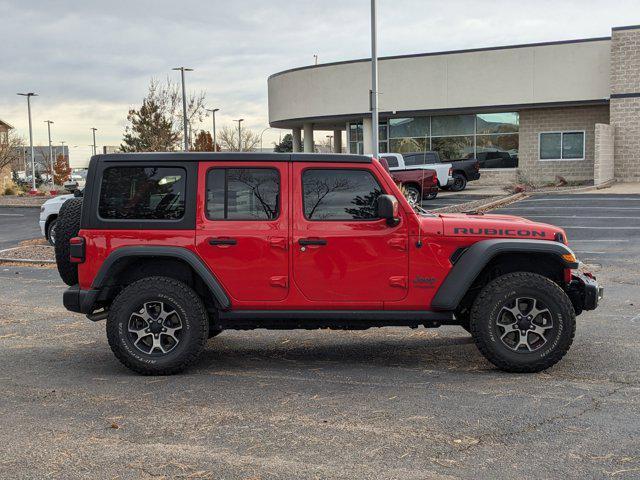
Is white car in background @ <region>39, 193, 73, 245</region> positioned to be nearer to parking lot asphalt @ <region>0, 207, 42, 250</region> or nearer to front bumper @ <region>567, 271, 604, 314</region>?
parking lot asphalt @ <region>0, 207, 42, 250</region>

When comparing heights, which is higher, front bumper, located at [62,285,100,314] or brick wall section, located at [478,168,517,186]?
brick wall section, located at [478,168,517,186]

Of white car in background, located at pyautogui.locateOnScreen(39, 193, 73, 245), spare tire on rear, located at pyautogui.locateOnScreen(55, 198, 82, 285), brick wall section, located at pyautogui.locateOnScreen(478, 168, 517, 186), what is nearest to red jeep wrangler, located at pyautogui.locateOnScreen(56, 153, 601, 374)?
spare tire on rear, located at pyautogui.locateOnScreen(55, 198, 82, 285)

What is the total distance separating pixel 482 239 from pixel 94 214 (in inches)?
131

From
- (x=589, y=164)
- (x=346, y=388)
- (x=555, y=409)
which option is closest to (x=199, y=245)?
(x=346, y=388)

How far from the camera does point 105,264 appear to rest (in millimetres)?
6430

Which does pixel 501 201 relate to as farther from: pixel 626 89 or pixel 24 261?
pixel 24 261

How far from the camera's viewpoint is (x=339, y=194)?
654 centimetres

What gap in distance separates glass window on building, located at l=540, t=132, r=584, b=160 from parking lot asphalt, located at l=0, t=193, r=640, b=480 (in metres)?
28.4

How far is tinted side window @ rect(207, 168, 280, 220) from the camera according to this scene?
21.4 feet

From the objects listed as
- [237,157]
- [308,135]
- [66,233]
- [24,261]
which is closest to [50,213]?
[24,261]

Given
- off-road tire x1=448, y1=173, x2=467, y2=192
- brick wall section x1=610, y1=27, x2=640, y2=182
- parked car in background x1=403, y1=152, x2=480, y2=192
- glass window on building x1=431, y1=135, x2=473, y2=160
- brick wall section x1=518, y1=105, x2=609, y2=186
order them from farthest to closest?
1. glass window on building x1=431, y1=135, x2=473, y2=160
2. brick wall section x1=518, y1=105, x2=609, y2=186
3. off-road tire x1=448, y1=173, x2=467, y2=192
4. parked car in background x1=403, y1=152, x2=480, y2=192
5. brick wall section x1=610, y1=27, x2=640, y2=182

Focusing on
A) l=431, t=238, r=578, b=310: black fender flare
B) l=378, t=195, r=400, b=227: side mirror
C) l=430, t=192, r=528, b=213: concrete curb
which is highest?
l=378, t=195, r=400, b=227: side mirror

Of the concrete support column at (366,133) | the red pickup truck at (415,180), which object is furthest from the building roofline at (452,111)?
the red pickup truck at (415,180)

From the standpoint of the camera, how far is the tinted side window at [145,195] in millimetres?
6570
